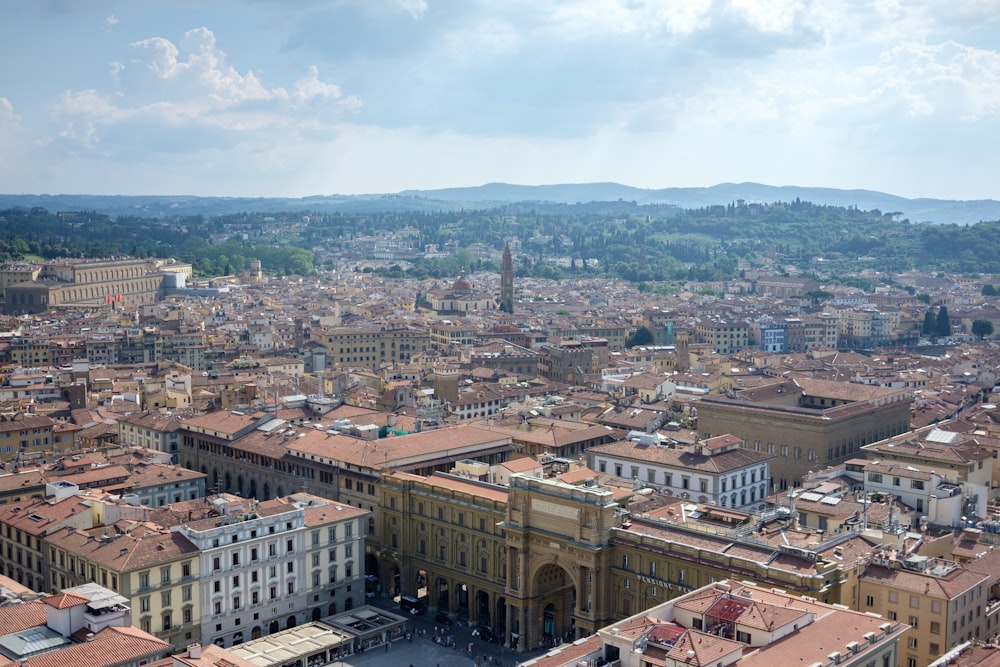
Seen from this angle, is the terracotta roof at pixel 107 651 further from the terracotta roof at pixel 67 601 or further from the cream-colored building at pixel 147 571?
the cream-colored building at pixel 147 571

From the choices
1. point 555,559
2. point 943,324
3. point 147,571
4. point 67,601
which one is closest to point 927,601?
point 555,559

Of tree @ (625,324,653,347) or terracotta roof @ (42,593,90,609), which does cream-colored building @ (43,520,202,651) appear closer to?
terracotta roof @ (42,593,90,609)

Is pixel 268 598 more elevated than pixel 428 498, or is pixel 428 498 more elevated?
pixel 428 498

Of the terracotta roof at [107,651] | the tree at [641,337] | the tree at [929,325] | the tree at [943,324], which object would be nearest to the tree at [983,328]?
the tree at [943,324]

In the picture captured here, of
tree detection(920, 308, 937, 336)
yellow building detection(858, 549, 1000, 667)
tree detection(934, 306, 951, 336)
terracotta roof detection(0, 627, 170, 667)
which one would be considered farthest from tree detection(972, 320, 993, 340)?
terracotta roof detection(0, 627, 170, 667)

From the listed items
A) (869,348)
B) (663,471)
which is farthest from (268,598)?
(869,348)

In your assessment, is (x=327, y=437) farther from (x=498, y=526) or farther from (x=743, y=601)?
(x=743, y=601)
